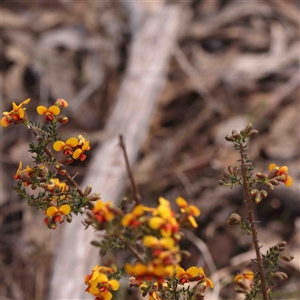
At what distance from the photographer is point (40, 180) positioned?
3.13 ft

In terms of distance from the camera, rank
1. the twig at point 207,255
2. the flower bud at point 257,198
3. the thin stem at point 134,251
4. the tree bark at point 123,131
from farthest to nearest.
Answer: the twig at point 207,255 → the tree bark at point 123,131 → the flower bud at point 257,198 → the thin stem at point 134,251

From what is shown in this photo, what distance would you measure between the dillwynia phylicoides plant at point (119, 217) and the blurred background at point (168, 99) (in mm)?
1278

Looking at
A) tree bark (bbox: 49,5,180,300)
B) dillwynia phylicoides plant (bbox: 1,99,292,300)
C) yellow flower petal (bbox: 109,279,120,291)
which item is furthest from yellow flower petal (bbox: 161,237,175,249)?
tree bark (bbox: 49,5,180,300)

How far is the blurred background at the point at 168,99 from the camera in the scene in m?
2.56

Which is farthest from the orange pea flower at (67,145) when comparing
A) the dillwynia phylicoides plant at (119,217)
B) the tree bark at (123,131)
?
the tree bark at (123,131)

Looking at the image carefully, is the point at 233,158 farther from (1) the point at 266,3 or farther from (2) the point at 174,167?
(1) the point at 266,3

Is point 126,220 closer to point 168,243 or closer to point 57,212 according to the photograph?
point 168,243

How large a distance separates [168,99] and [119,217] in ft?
8.97

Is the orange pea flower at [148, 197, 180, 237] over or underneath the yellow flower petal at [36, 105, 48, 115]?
underneath

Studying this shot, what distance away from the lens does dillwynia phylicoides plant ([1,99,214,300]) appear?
2.58ft

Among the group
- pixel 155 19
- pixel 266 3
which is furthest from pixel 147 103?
pixel 266 3

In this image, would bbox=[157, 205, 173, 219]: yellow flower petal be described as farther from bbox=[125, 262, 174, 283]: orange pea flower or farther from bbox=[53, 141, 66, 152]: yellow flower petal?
bbox=[53, 141, 66, 152]: yellow flower petal

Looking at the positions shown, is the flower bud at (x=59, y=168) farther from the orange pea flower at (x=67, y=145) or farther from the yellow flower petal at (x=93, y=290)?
the yellow flower petal at (x=93, y=290)

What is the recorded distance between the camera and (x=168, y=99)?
A: 11.6 feet
